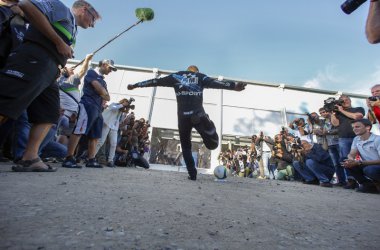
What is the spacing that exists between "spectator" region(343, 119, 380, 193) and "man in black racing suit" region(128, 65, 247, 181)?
2285mm

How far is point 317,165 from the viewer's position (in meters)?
4.98

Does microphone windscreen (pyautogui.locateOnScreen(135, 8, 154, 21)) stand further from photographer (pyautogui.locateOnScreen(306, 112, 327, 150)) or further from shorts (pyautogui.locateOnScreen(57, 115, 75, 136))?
photographer (pyautogui.locateOnScreen(306, 112, 327, 150))

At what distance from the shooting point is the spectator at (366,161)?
381cm

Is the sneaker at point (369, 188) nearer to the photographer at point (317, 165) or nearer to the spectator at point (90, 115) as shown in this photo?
the photographer at point (317, 165)

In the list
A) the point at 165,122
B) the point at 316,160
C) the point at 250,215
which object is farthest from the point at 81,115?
the point at 165,122

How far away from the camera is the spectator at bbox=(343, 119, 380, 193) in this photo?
381 centimetres

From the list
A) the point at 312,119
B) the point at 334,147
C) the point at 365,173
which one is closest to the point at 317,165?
the point at 334,147

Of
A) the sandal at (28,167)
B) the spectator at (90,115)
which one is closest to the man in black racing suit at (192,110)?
the spectator at (90,115)

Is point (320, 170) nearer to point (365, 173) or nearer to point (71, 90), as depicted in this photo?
point (365, 173)

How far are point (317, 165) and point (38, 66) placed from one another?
5.03 meters

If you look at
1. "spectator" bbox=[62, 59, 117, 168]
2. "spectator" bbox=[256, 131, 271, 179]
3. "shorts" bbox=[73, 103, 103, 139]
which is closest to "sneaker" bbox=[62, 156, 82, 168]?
"spectator" bbox=[62, 59, 117, 168]

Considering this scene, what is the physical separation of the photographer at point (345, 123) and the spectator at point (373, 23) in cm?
369

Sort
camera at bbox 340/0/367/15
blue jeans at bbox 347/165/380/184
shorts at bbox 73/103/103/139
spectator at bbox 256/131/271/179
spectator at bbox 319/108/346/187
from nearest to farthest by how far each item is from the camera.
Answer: camera at bbox 340/0/367/15
shorts at bbox 73/103/103/139
blue jeans at bbox 347/165/380/184
spectator at bbox 319/108/346/187
spectator at bbox 256/131/271/179

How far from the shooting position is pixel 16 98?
1528mm
